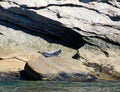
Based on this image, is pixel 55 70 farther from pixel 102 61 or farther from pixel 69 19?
pixel 69 19

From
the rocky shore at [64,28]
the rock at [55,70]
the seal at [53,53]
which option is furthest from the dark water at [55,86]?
the seal at [53,53]

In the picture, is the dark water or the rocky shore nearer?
the dark water

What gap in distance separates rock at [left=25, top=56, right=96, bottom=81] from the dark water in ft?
2.99

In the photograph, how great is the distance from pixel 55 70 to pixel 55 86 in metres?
2.95

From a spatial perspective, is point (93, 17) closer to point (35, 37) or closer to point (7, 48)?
point (35, 37)

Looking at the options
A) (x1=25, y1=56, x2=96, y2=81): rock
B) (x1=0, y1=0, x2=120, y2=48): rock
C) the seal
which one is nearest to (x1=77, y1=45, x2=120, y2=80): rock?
(x1=0, y1=0, x2=120, y2=48): rock

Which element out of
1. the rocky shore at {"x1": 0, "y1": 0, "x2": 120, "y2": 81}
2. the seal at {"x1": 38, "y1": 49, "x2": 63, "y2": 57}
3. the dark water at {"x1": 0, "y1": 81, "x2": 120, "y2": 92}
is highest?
the rocky shore at {"x1": 0, "y1": 0, "x2": 120, "y2": 81}

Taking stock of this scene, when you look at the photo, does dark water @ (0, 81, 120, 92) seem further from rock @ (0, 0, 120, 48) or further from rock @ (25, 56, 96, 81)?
rock @ (0, 0, 120, 48)

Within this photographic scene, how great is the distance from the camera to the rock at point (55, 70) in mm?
23672

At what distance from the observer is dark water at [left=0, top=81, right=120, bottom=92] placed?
1973cm

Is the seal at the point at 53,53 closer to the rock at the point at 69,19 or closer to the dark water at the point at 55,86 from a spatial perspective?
the rock at the point at 69,19

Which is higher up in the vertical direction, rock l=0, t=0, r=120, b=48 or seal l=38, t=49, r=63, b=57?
rock l=0, t=0, r=120, b=48

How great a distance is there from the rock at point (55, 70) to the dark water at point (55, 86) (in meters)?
0.91

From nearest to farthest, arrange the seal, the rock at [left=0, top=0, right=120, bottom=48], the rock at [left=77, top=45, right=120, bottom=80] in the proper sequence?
the rock at [left=77, top=45, right=120, bottom=80] → the seal → the rock at [left=0, top=0, right=120, bottom=48]
